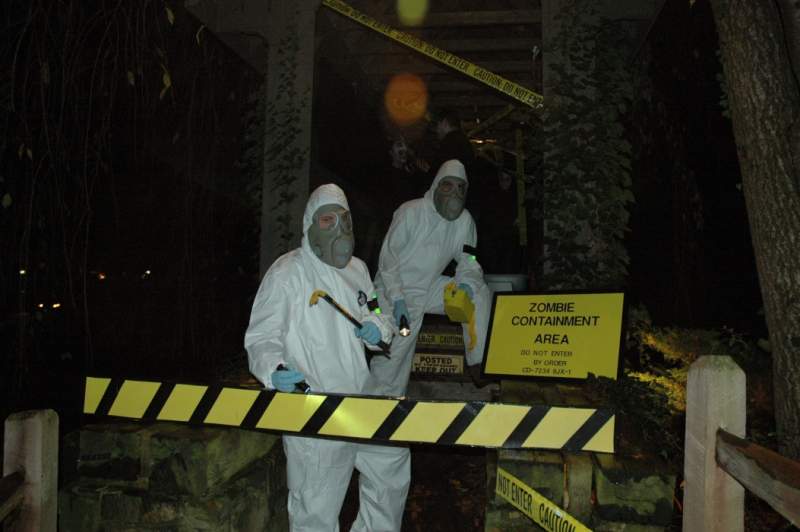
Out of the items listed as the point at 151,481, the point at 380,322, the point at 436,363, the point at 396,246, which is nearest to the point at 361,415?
the point at 380,322

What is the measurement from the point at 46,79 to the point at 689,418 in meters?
4.04

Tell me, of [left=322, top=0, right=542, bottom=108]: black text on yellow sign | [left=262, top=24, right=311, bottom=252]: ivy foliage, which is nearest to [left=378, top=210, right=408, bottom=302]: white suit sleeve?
[left=262, top=24, right=311, bottom=252]: ivy foliage

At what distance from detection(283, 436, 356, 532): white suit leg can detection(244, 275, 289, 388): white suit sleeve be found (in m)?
0.50

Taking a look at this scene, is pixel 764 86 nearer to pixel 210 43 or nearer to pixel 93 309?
pixel 93 309

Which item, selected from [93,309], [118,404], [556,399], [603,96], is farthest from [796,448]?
[93,309]

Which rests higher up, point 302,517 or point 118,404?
point 118,404

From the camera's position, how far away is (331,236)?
349cm

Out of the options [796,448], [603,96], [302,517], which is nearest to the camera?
[796,448]

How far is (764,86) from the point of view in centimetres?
319

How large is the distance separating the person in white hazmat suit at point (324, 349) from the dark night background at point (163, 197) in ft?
4.20

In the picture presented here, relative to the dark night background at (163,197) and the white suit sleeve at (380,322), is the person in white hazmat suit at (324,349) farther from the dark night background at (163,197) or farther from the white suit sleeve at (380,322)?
the dark night background at (163,197)

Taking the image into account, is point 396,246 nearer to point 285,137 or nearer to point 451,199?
point 451,199

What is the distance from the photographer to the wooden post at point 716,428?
2.10 metres

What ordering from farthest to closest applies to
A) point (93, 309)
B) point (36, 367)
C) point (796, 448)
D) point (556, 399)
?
point (93, 309)
point (36, 367)
point (556, 399)
point (796, 448)
